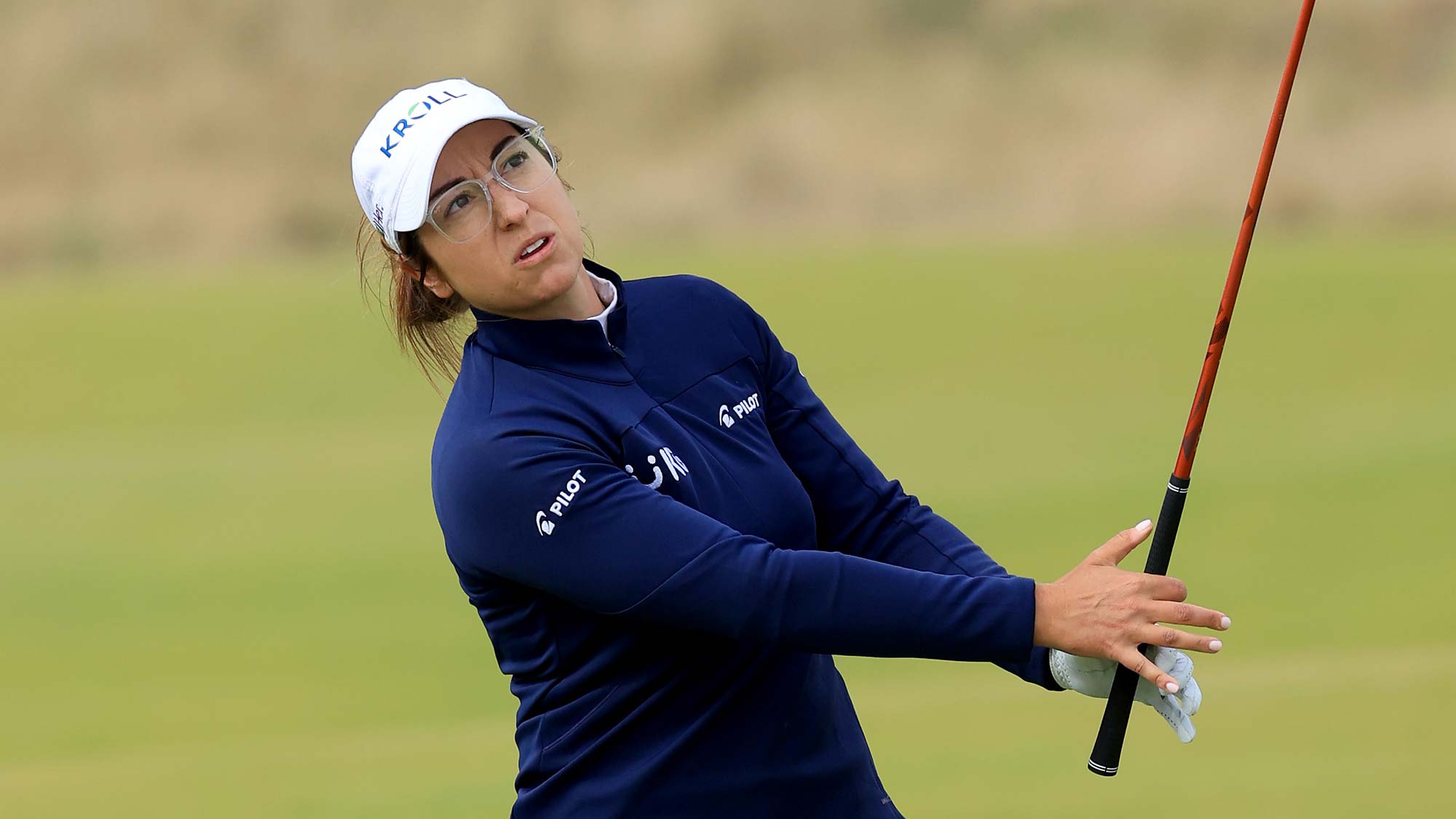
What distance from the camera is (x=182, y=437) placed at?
9641mm

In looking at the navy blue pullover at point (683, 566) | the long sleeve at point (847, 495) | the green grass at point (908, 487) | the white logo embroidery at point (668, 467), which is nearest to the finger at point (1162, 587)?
the navy blue pullover at point (683, 566)

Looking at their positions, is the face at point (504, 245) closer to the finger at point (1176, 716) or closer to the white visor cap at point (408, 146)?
the white visor cap at point (408, 146)

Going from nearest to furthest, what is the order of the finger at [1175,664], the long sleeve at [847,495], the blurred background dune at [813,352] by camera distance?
the finger at [1175,664], the long sleeve at [847,495], the blurred background dune at [813,352]

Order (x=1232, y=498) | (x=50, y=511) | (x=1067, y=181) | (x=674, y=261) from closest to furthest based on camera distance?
(x=1232, y=498), (x=50, y=511), (x=674, y=261), (x=1067, y=181)

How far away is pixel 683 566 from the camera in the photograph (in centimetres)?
174

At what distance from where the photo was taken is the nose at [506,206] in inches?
74.7

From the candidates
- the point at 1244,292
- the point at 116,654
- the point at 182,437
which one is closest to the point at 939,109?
the point at 1244,292

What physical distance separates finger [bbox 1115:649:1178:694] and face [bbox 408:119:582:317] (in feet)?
2.13

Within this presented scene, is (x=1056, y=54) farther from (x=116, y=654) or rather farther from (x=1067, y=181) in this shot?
(x=116, y=654)

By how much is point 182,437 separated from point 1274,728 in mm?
6471

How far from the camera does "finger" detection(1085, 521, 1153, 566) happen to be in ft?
5.83

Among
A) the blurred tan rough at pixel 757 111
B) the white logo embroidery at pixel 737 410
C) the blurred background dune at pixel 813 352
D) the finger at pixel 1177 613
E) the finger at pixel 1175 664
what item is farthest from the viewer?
the blurred tan rough at pixel 757 111

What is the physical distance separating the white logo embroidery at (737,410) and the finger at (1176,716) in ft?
1.68

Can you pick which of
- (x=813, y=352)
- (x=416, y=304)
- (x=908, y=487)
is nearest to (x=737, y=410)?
(x=416, y=304)
